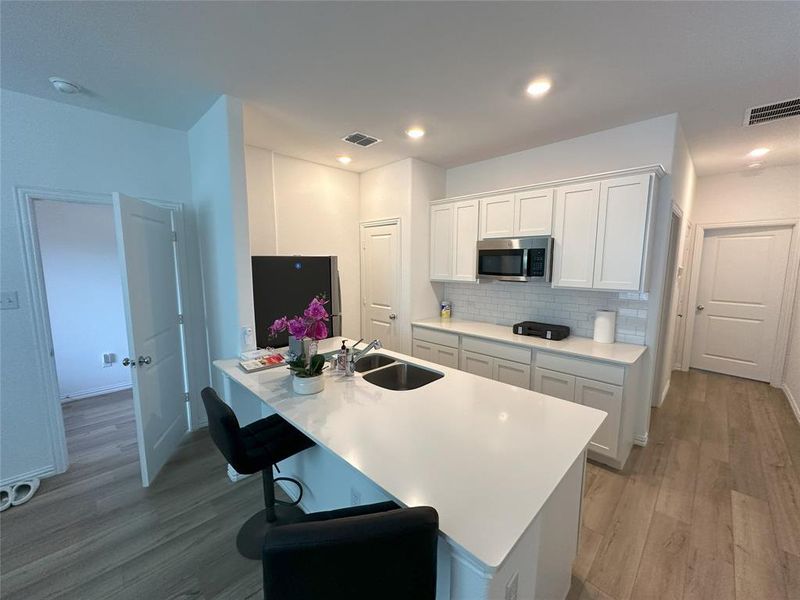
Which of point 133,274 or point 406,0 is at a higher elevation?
point 406,0

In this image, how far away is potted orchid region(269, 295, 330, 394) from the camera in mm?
1795

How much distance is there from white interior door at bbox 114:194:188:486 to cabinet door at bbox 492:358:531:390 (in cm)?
291

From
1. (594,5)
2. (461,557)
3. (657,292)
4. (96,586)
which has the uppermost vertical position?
(594,5)

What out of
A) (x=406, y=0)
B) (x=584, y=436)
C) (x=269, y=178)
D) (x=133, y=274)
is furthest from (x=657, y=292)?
(x=133, y=274)

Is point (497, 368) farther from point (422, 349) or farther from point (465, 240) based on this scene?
point (465, 240)

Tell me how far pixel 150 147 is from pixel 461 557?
3637 mm

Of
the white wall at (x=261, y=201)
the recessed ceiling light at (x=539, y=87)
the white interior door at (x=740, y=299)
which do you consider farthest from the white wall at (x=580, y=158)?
the white interior door at (x=740, y=299)

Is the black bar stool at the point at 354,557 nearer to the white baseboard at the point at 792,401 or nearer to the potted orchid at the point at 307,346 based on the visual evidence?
the potted orchid at the point at 307,346

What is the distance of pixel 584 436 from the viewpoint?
1.40 metres

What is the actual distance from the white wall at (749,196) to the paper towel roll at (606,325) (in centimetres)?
301

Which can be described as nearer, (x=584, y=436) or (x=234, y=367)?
(x=584, y=436)

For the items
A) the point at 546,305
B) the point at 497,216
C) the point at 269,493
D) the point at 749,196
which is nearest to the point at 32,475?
the point at 269,493

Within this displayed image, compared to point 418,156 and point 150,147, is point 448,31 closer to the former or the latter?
point 418,156

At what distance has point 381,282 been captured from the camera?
13.6ft
